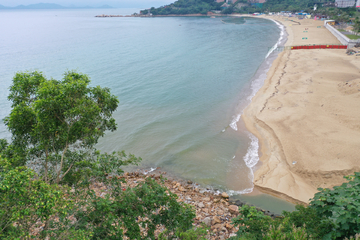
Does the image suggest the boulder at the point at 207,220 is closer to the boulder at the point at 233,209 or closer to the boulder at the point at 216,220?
the boulder at the point at 216,220

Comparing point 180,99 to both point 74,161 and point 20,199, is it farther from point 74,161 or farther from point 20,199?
point 20,199

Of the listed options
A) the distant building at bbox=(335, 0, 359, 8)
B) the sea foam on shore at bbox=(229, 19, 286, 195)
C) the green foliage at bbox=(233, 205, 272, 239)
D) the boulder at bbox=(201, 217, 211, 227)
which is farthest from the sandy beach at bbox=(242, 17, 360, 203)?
the distant building at bbox=(335, 0, 359, 8)

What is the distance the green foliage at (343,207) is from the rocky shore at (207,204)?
5654 mm

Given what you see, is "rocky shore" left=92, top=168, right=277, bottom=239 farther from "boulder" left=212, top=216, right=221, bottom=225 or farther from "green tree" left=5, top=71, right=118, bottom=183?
"green tree" left=5, top=71, right=118, bottom=183

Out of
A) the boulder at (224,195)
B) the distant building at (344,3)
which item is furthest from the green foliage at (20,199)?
the distant building at (344,3)

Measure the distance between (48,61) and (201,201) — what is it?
173 ft

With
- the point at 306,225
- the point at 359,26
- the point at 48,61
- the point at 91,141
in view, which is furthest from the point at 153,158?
the point at 359,26

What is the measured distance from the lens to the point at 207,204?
1585 centimetres

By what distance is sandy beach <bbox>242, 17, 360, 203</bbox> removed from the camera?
17234 mm

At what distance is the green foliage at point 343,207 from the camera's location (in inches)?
A: 315

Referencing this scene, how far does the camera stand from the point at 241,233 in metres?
9.69

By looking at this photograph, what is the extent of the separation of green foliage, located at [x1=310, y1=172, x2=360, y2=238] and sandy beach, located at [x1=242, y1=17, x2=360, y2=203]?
6.93 metres

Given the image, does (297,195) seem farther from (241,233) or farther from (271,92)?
(271,92)

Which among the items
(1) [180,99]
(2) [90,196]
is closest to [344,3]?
(1) [180,99]
